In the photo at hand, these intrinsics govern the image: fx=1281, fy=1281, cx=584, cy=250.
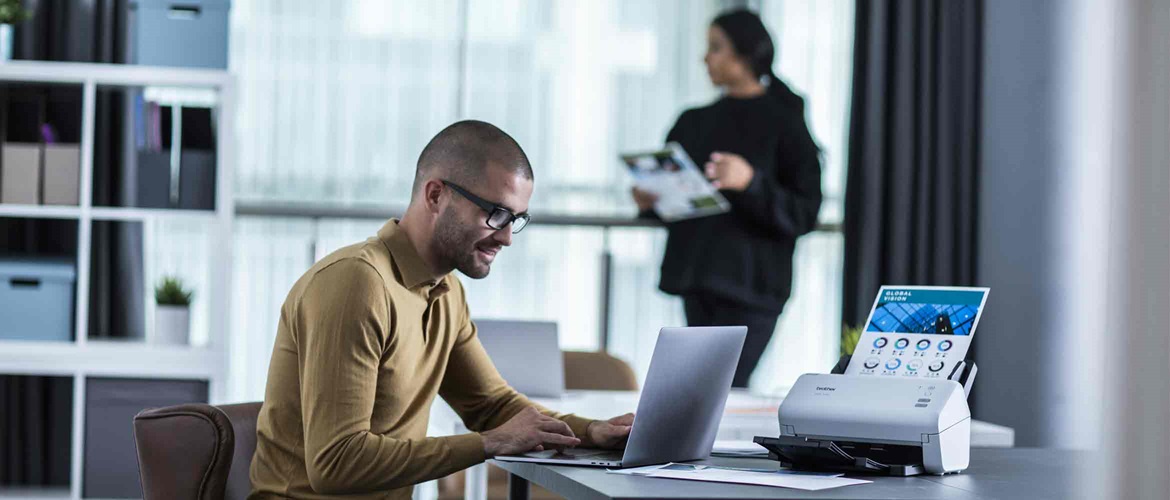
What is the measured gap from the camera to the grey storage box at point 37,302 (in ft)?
11.4

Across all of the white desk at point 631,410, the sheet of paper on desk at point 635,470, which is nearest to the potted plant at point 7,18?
the white desk at point 631,410

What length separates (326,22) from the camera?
434cm

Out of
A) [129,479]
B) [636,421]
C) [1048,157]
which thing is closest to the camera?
[636,421]

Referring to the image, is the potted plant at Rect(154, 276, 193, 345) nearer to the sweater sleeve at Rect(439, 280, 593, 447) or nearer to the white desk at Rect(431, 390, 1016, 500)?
the white desk at Rect(431, 390, 1016, 500)

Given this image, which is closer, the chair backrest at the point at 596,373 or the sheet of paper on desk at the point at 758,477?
the sheet of paper on desk at the point at 758,477

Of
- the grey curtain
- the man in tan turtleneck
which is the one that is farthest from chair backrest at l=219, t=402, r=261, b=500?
the grey curtain

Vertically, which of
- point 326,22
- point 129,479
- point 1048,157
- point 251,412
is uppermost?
point 326,22

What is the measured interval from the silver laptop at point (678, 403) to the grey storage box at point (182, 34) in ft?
7.31

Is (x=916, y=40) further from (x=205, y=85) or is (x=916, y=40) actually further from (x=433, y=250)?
(x=433, y=250)

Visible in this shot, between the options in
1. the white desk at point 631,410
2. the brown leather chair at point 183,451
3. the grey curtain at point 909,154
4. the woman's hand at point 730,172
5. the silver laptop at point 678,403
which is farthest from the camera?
the grey curtain at point 909,154

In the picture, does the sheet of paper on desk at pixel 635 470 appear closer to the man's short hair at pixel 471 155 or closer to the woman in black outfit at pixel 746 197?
the man's short hair at pixel 471 155

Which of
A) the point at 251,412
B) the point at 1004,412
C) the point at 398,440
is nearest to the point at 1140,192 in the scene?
the point at 398,440

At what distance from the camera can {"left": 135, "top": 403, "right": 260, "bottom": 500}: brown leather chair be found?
176cm

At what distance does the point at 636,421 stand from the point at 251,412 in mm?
658
